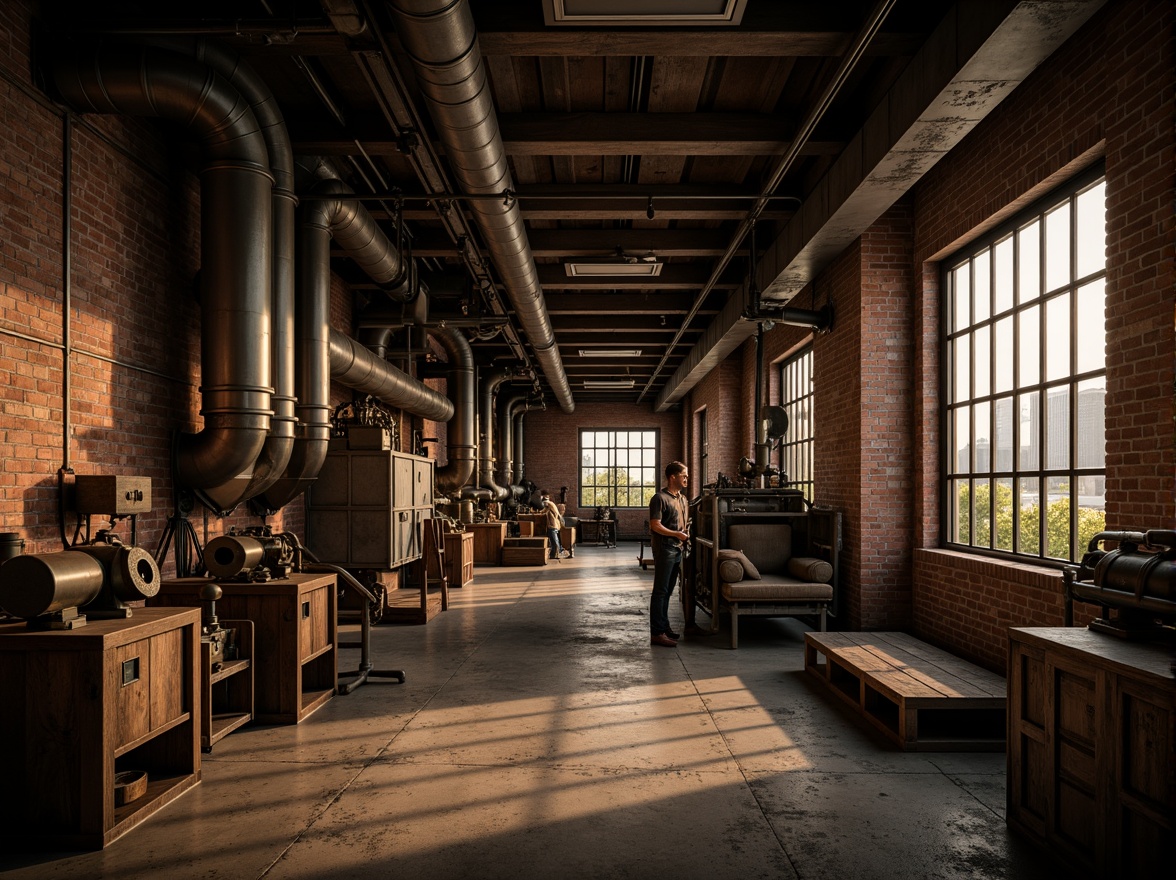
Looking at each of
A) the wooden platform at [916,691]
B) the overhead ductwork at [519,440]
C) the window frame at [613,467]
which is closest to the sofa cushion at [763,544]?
the wooden platform at [916,691]

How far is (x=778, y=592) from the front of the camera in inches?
273

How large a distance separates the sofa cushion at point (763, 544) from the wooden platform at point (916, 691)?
7.00 feet

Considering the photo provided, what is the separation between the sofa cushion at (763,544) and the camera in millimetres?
7977

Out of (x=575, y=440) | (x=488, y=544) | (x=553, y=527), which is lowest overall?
(x=488, y=544)

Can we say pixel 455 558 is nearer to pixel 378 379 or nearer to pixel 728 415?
pixel 378 379

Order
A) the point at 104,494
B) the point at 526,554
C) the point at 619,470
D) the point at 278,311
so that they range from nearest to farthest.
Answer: the point at 104,494
the point at 278,311
the point at 526,554
the point at 619,470

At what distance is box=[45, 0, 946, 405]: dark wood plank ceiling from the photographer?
175 inches

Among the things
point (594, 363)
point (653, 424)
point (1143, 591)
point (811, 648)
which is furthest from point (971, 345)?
point (653, 424)

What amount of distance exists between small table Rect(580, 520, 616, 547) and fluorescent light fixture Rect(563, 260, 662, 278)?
39.8ft

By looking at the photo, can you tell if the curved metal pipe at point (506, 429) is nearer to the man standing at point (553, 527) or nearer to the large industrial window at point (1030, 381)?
the man standing at point (553, 527)

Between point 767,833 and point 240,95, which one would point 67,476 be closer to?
point 240,95

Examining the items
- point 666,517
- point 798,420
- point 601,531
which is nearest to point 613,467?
point 601,531

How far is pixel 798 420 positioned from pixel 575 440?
1277 cm

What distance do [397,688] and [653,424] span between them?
17.6m
